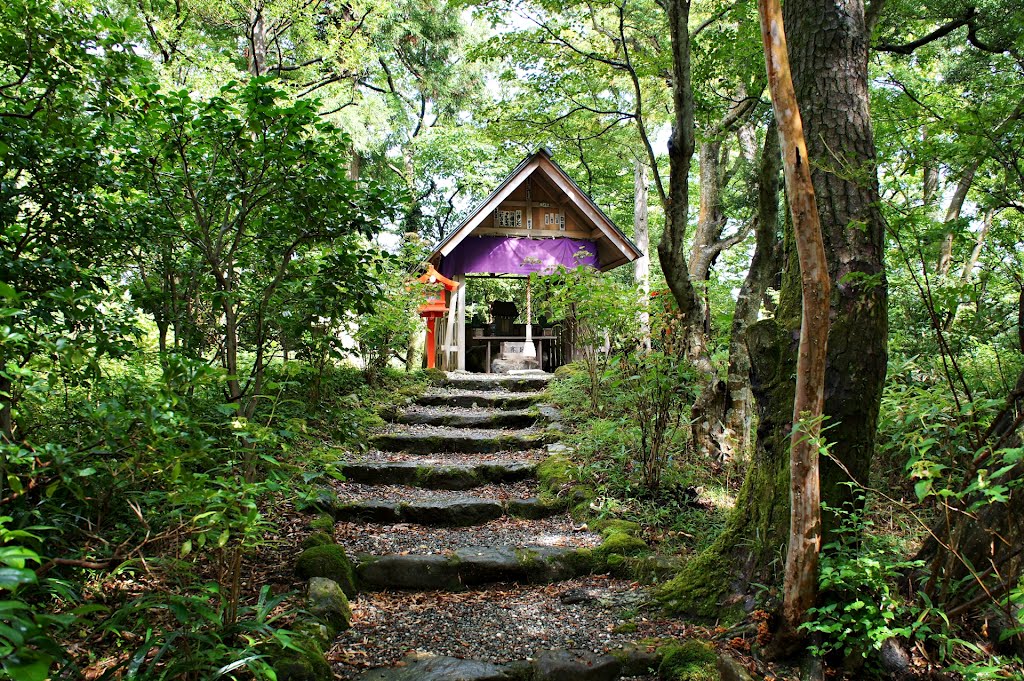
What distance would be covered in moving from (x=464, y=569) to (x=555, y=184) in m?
8.63

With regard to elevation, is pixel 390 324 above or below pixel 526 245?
below

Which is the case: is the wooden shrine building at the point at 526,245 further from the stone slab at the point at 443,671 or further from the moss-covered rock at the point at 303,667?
the moss-covered rock at the point at 303,667

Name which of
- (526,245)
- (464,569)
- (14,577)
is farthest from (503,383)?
(14,577)

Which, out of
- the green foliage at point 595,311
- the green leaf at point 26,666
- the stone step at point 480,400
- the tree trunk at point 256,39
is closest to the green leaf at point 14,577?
the green leaf at point 26,666

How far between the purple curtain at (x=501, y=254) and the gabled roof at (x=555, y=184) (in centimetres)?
38

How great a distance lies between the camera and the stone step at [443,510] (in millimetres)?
4363

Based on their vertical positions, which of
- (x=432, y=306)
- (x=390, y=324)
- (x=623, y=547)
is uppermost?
(x=432, y=306)

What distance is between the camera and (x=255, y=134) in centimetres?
287

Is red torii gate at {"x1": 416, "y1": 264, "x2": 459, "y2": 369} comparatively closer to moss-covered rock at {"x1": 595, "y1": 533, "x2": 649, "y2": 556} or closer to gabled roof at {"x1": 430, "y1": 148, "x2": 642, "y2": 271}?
gabled roof at {"x1": 430, "y1": 148, "x2": 642, "y2": 271}

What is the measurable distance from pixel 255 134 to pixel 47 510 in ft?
6.16

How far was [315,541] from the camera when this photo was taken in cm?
353

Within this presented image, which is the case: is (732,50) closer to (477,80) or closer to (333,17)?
(333,17)

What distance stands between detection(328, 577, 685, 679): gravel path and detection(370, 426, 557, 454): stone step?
245 centimetres

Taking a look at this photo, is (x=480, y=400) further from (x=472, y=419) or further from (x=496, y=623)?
(x=496, y=623)
